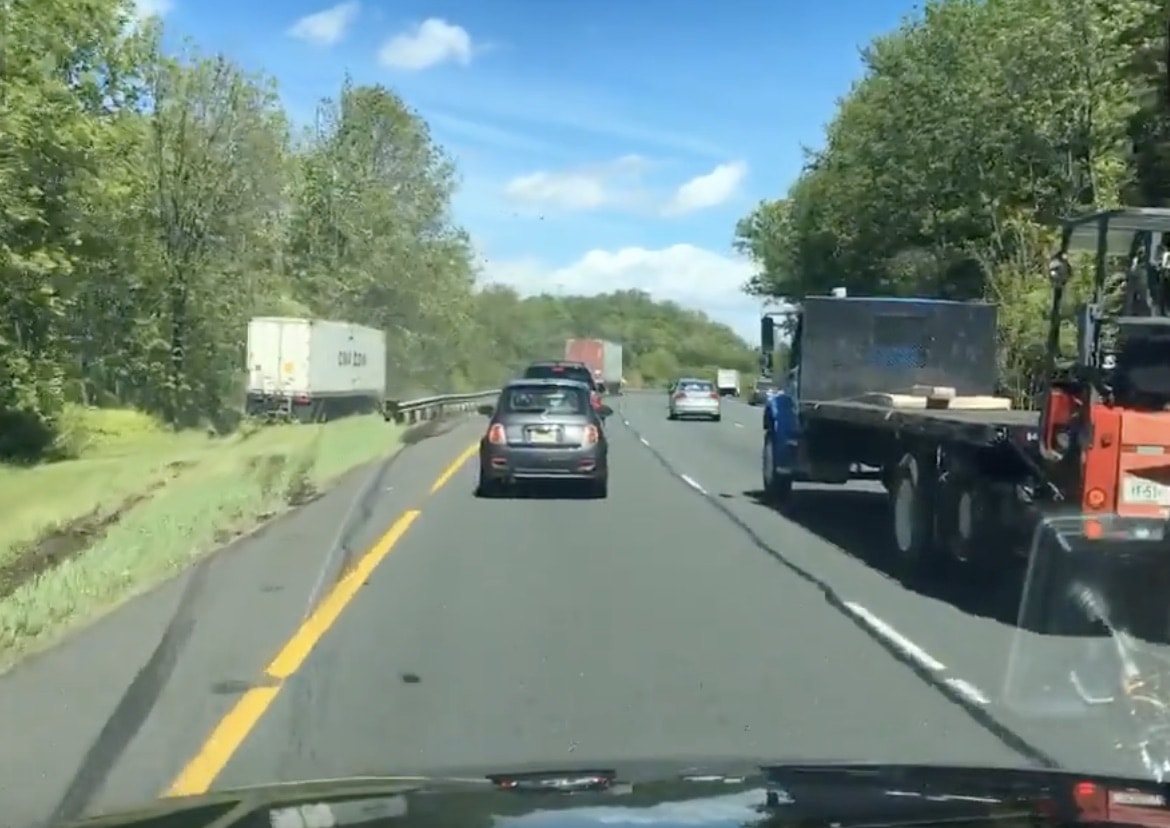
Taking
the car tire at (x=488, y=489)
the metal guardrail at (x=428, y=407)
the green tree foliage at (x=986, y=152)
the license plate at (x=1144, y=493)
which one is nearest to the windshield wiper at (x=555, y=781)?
the license plate at (x=1144, y=493)

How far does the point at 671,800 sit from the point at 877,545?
12.5 meters

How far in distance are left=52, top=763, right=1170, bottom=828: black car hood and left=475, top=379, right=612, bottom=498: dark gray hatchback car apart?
56.1ft

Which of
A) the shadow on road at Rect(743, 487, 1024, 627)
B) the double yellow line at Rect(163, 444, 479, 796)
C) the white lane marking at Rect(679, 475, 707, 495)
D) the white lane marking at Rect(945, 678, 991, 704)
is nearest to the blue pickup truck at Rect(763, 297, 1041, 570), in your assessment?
the shadow on road at Rect(743, 487, 1024, 627)

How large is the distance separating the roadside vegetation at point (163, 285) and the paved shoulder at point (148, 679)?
527 mm

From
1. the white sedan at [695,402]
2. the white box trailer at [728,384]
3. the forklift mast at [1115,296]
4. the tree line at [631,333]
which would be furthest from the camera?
the tree line at [631,333]

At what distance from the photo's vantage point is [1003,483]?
12.6 meters

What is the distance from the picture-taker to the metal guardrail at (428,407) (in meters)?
50.2

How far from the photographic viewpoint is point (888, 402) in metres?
17.6

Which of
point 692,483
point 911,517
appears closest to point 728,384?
point 692,483

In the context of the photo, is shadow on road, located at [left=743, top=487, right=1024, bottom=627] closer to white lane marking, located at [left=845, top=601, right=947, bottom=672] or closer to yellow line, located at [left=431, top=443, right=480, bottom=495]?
white lane marking, located at [left=845, top=601, right=947, bottom=672]

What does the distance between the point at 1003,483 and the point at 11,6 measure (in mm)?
30100

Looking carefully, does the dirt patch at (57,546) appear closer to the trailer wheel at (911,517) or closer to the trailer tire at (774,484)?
the trailer wheel at (911,517)

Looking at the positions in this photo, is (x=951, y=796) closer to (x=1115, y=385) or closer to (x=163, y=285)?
(x=1115, y=385)

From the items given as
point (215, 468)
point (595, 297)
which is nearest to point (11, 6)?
point (215, 468)
